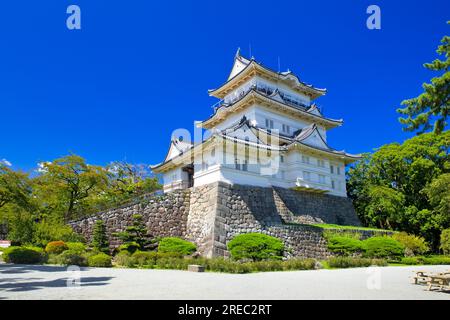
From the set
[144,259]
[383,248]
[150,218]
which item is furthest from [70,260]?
[383,248]

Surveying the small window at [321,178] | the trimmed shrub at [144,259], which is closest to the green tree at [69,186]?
the trimmed shrub at [144,259]

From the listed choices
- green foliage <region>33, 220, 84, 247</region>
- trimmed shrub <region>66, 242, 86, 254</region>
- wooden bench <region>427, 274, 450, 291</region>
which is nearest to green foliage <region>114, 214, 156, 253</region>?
trimmed shrub <region>66, 242, 86, 254</region>

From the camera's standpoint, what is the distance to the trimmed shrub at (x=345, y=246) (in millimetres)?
24766

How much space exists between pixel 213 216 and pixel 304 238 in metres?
8.01

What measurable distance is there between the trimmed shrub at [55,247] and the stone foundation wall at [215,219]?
2.93 meters

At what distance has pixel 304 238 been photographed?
81.7ft

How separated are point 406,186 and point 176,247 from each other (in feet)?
99.3

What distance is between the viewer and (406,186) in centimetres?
3766

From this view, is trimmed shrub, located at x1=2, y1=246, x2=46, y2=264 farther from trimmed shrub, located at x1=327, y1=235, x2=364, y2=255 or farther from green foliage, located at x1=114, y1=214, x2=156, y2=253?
trimmed shrub, located at x1=327, y1=235, x2=364, y2=255

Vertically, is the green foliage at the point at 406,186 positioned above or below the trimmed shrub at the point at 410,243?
above

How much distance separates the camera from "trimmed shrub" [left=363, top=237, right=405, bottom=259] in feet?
80.8

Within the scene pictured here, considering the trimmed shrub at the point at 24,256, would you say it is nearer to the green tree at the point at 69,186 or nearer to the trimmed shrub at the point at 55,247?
the trimmed shrub at the point at 55,247
